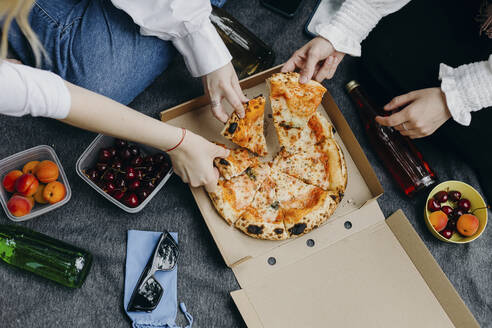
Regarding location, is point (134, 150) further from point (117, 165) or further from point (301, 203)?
point (301, 203)

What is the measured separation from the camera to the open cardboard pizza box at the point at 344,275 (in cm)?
119

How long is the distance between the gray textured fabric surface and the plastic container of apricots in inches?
3.1

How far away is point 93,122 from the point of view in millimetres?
914

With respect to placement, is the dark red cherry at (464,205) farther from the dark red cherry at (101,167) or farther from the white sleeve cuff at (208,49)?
the dark red cherry at (101,167)

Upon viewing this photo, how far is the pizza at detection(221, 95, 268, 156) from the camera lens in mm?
1184

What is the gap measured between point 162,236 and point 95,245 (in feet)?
0.78

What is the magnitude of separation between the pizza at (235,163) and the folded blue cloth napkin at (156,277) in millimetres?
299

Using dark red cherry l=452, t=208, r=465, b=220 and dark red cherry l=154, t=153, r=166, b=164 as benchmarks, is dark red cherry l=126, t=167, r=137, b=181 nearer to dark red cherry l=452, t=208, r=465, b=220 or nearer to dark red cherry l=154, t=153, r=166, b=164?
dark red cherry l=154, t=153, r=166, b=164

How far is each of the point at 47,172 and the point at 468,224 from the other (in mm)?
1365

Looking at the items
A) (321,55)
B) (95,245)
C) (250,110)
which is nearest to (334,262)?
(250,110)

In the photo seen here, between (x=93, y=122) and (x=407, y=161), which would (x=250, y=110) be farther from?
(x=407, y=161)

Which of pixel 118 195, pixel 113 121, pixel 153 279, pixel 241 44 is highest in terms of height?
pixel 241 44

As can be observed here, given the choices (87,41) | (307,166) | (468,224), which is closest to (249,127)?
(307,166)

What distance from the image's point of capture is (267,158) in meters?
1.33
